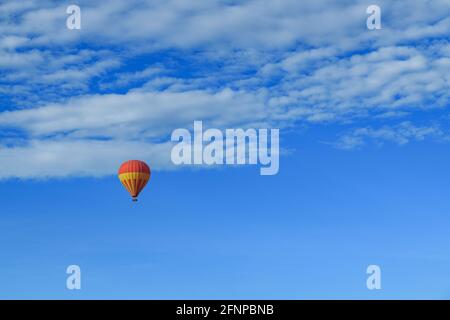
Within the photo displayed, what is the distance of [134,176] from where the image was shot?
93812 millimetres

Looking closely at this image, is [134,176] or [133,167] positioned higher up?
[133,167]

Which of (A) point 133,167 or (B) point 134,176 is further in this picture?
(B) point 134,176

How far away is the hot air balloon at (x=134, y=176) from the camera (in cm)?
9375

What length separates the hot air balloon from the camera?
308ft
